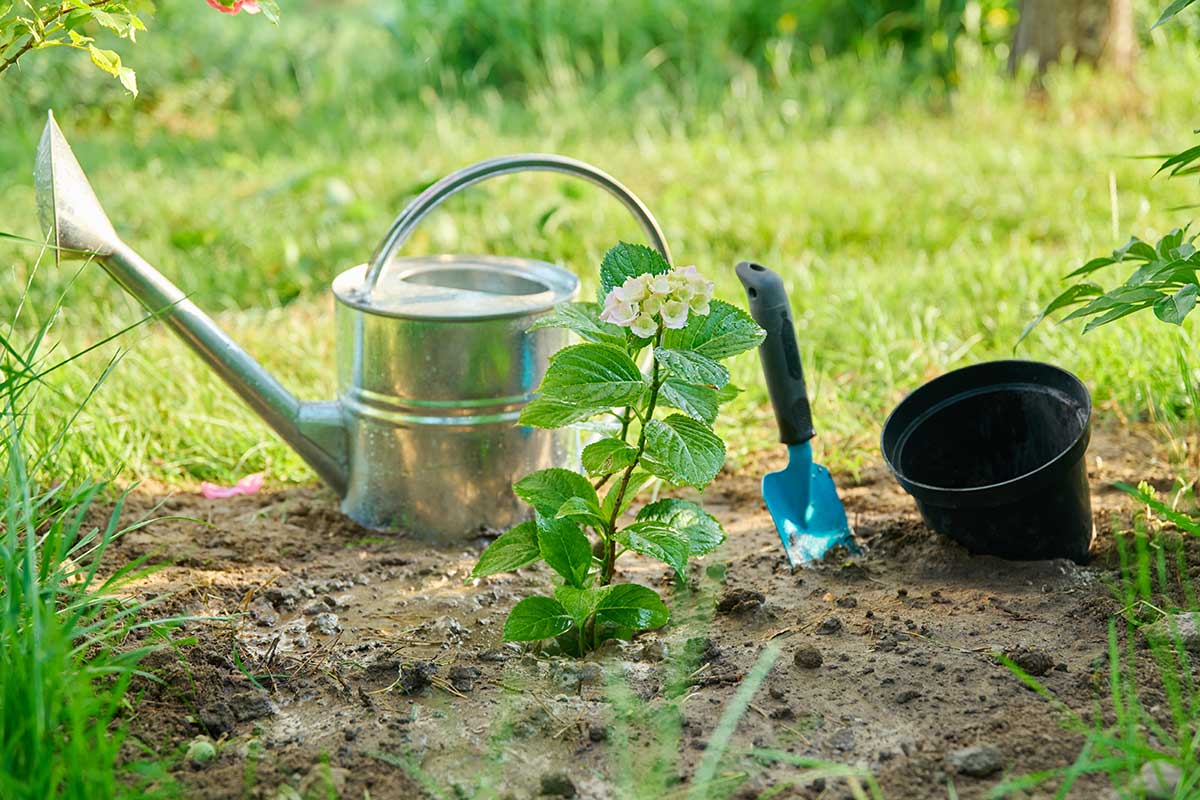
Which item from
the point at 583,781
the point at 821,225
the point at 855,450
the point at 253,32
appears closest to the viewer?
the point at 583,781

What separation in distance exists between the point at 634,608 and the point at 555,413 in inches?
11.9

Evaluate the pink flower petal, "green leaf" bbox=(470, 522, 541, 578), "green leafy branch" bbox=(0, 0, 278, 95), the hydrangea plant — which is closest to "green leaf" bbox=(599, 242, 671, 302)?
the hydrangea plant

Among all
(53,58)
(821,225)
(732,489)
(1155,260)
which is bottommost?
(732,489)

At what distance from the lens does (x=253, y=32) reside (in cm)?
605

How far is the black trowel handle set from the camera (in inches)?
78.9

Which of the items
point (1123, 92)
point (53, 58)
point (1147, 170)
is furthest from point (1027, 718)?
point (53, 58)

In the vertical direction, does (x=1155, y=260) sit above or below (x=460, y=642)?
above

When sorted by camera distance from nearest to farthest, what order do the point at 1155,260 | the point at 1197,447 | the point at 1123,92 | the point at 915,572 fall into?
the point at 1155,260 → the point at 915,572 → the point at 1197,447 → the point at 1123,92

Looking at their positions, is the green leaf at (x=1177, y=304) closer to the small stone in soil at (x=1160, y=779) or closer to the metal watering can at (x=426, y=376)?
the small stone in soil at (x=1160, y=779)

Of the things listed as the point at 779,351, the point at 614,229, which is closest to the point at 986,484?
the point at 779,351

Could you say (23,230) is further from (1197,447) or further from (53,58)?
(1197,447)

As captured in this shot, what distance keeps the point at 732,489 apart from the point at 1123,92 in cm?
310

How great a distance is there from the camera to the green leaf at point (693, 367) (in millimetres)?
1688

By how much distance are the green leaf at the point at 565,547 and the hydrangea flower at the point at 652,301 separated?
1.03ft
